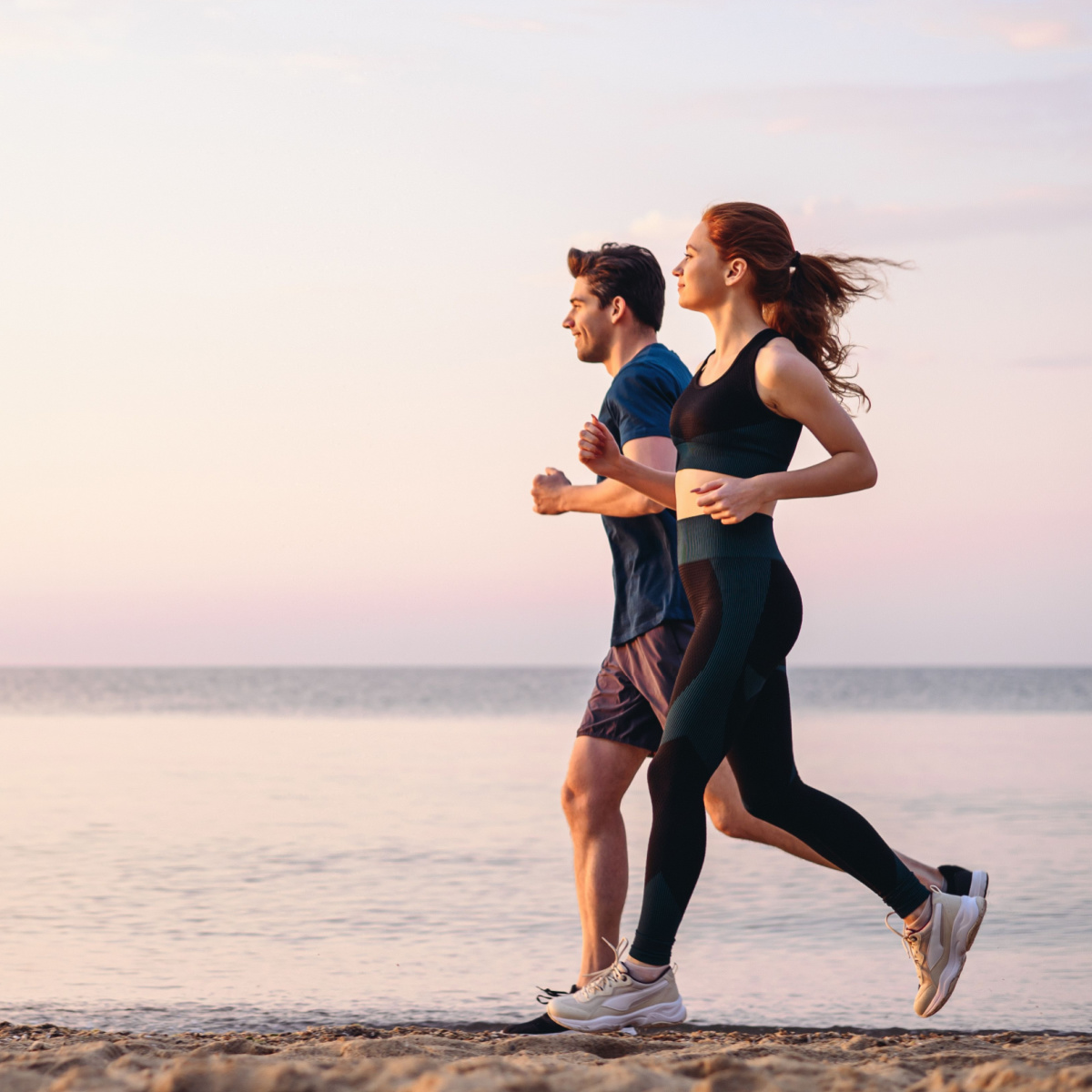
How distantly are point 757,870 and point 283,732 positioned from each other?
56.8 ft

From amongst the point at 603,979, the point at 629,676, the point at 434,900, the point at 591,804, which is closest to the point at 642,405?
the point at 629,676

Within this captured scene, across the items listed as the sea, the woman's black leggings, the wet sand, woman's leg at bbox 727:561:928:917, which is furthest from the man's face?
the sea

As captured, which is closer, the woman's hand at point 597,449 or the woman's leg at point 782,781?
the woman's leg at point 782,781

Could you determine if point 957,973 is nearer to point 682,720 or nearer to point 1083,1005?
point 682,720

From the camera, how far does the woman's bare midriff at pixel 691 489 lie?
3.46 m

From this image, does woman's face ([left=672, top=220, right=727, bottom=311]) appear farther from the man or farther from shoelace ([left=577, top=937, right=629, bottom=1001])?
shoelace ([left=577, top=937, right=629, bottom=1001])

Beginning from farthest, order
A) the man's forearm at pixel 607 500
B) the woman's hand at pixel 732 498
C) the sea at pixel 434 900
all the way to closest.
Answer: the sea at pixel 434 900 < the man's forearm at pixel 607 500 < the woman's hand at pixel 732 498

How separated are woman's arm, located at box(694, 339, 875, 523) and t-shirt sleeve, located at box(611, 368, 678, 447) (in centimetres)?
50

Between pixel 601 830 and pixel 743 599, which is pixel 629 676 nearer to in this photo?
pixel 601 830

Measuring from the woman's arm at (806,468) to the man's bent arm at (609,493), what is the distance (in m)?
0.41

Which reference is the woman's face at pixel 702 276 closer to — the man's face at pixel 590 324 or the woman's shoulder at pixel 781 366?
the woman's shoulder at pixel 781 366

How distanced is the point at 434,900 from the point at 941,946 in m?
3.29

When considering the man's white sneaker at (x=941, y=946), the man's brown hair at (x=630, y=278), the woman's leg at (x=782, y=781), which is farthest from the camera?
the man's brown hair at (x=630, y=278)

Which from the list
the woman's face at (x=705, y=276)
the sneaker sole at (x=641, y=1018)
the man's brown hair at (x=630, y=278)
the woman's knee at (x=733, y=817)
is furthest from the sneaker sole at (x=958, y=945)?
the man's brown hair at (x=630, y=278)
